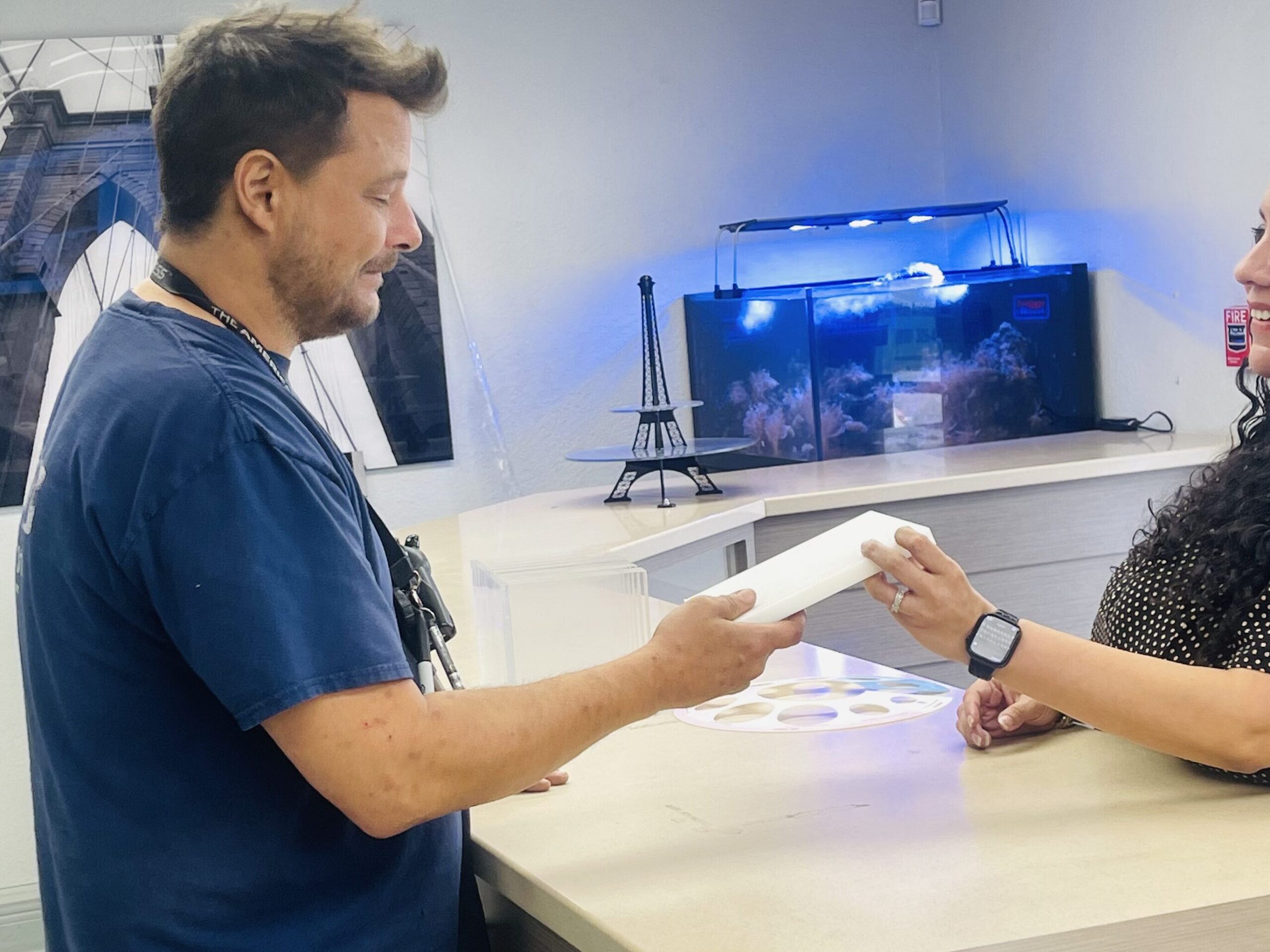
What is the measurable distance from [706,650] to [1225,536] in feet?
1.68

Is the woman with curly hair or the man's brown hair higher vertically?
the man's brown hair

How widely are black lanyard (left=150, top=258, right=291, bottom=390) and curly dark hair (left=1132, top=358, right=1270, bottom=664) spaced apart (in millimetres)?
833

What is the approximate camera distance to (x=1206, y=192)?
2936 mm

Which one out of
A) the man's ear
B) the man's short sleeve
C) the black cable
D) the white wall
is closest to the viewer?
the man's short sleeve

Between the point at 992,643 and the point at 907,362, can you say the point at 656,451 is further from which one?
the point at 992,643

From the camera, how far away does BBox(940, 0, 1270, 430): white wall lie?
285 centimetres

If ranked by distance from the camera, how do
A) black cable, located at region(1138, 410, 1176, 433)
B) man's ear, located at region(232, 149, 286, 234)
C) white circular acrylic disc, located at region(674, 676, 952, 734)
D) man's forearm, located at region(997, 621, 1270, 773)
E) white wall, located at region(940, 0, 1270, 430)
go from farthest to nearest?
black cable, located at region(1138, 410, 1176, 433) → white wall, located at region(940, 0, 1270, 430) → white circular acrylic disc, located at region(674, 676, 952, 734) → man's forearm, located at region(997, 621, 1270, 773) → man's ear, located at region(232, 149, 286, 234)

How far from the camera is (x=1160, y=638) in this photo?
1219 mm

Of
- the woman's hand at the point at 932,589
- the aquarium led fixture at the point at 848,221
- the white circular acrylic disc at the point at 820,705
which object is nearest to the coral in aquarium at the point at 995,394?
the aquarium led fixture at the point at 848,221

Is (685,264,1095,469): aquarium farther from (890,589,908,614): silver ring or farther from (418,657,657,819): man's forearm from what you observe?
(418,657,657,819): man's forearm

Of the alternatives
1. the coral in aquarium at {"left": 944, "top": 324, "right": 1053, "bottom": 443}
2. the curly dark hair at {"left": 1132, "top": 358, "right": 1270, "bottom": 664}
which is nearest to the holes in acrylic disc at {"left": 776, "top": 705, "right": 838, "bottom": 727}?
the curly dark hair at {"left": 1132, "top": 358, "right": 1270, "bottom": 664}

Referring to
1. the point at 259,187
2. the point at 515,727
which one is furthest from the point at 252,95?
the point at 515,727

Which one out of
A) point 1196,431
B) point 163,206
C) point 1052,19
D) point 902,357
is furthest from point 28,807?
point 1052,19

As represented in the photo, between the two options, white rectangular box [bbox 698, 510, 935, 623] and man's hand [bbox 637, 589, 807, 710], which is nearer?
man's hand [bbox 637, 589, 807, 710]
